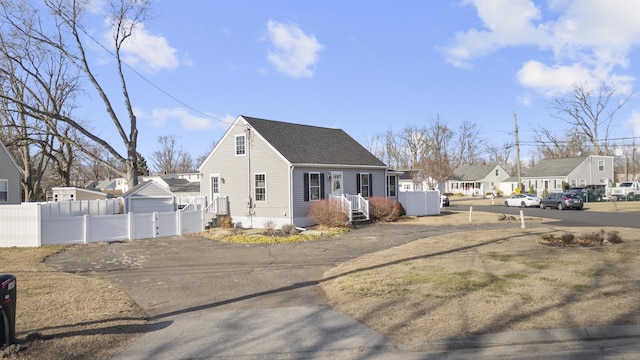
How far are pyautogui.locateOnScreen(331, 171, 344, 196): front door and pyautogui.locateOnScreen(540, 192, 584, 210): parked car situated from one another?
2052cm

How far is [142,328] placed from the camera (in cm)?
646

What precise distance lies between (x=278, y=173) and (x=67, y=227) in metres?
10.0

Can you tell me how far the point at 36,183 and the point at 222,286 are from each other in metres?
45.8

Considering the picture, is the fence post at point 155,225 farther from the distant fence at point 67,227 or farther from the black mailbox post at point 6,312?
the black mailbox post at point 6,312

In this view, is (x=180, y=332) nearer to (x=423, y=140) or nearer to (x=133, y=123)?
(x=133, y=123)

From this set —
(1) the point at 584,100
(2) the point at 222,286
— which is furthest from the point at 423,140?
(2) the point at 222,286

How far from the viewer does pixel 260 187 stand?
24.5m

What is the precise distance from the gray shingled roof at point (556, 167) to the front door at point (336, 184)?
48.0m

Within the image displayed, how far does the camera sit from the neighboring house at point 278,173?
23.5m

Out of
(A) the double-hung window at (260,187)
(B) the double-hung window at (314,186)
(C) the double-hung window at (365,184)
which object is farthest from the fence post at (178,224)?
(C) the double-hung window at (365,184)

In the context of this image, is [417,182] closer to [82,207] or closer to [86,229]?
[82,207]

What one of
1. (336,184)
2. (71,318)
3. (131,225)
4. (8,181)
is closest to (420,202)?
(336,184)

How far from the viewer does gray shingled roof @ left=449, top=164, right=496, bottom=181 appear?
76.4m

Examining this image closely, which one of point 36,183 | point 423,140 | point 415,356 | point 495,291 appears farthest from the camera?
point 423,140
